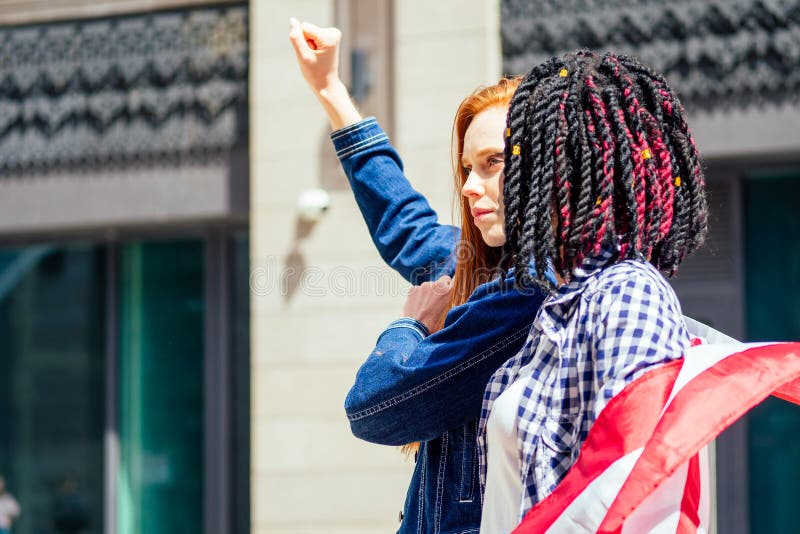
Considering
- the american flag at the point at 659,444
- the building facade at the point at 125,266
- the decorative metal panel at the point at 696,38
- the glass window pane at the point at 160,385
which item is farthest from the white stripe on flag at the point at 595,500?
the glass window pane at the point at 160,385

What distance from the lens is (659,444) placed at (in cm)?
141

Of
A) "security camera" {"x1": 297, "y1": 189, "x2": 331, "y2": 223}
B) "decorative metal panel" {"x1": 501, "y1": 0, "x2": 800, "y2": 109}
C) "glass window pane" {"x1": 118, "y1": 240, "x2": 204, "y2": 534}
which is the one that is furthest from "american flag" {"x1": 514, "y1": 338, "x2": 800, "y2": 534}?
"glass window pane" {"x1": 118, "y1": 240, "x2": 204, "y2": 534}

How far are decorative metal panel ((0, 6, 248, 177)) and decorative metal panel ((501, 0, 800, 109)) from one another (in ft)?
6.89

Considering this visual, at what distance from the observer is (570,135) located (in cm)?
164

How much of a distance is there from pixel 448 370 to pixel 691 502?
20.1 inches

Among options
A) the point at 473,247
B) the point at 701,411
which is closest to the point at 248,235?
the point at 473,247

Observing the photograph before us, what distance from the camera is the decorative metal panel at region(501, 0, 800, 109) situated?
6.11m

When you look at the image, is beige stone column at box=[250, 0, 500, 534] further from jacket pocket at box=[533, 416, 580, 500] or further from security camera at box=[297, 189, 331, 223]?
jacket pocket at box=[533, 416, 580, 500]

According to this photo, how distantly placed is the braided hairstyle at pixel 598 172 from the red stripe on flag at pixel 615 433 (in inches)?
9.2

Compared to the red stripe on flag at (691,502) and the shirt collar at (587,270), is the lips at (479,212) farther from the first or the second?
the red stripe on flag at (691,502)

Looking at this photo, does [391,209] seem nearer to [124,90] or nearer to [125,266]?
[124,90]

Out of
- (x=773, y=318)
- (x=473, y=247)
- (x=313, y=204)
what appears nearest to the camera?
(x=473, y=247)

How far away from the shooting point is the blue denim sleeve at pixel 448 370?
185cm

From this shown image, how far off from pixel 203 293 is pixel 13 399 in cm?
185
